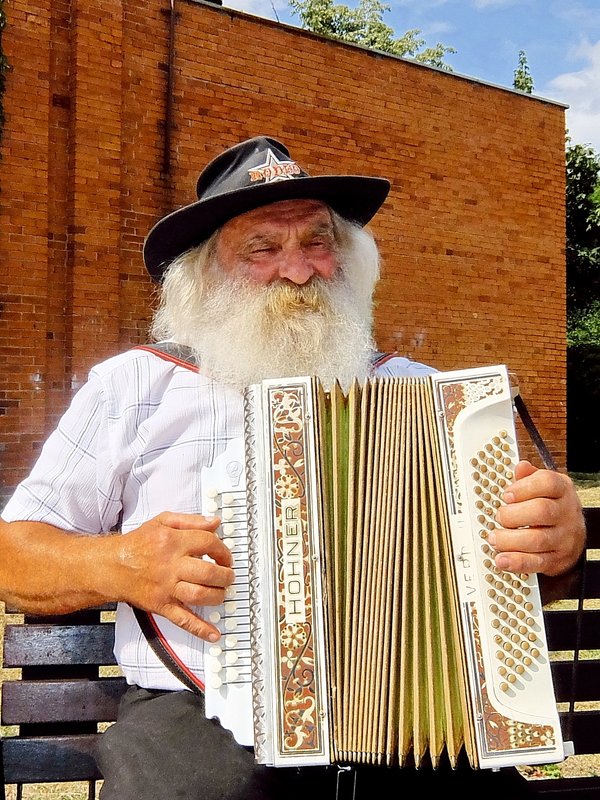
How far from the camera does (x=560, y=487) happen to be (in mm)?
1581

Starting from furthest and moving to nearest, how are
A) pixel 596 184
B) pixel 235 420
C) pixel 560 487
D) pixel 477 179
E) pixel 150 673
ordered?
pixel 596 184, pixel 477 179, pixel 235 420, pixel 150 673, pixel 560 487

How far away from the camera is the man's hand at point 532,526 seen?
1479 mm

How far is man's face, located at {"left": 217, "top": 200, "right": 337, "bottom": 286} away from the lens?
84.8 inches

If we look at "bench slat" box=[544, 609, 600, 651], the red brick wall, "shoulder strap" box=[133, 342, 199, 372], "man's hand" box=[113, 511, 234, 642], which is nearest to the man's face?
"shoulder strap" box=[133, 342, 199, 372]

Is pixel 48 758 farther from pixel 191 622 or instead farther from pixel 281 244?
pixel 281 244

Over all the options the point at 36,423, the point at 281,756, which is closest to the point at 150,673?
the point at 281,756

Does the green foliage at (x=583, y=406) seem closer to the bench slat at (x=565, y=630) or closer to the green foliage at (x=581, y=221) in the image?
the green foliage at (x=581, y=221)

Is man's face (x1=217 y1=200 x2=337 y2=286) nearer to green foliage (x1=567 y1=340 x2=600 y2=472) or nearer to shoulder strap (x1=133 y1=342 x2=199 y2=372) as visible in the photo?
shoulder strap (x1=133 y1=342 x2=199 y2=372)

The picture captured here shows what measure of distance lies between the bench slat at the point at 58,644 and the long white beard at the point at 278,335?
2.61 ft

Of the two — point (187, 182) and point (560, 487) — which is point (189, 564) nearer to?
point (560, 487)

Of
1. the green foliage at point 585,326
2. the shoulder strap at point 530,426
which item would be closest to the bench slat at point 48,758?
the shoulder strap at point 530,426

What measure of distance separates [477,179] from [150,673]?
312 inches

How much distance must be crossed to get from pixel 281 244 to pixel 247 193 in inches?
6.5

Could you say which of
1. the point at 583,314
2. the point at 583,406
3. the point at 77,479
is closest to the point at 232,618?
the point at 77,479
